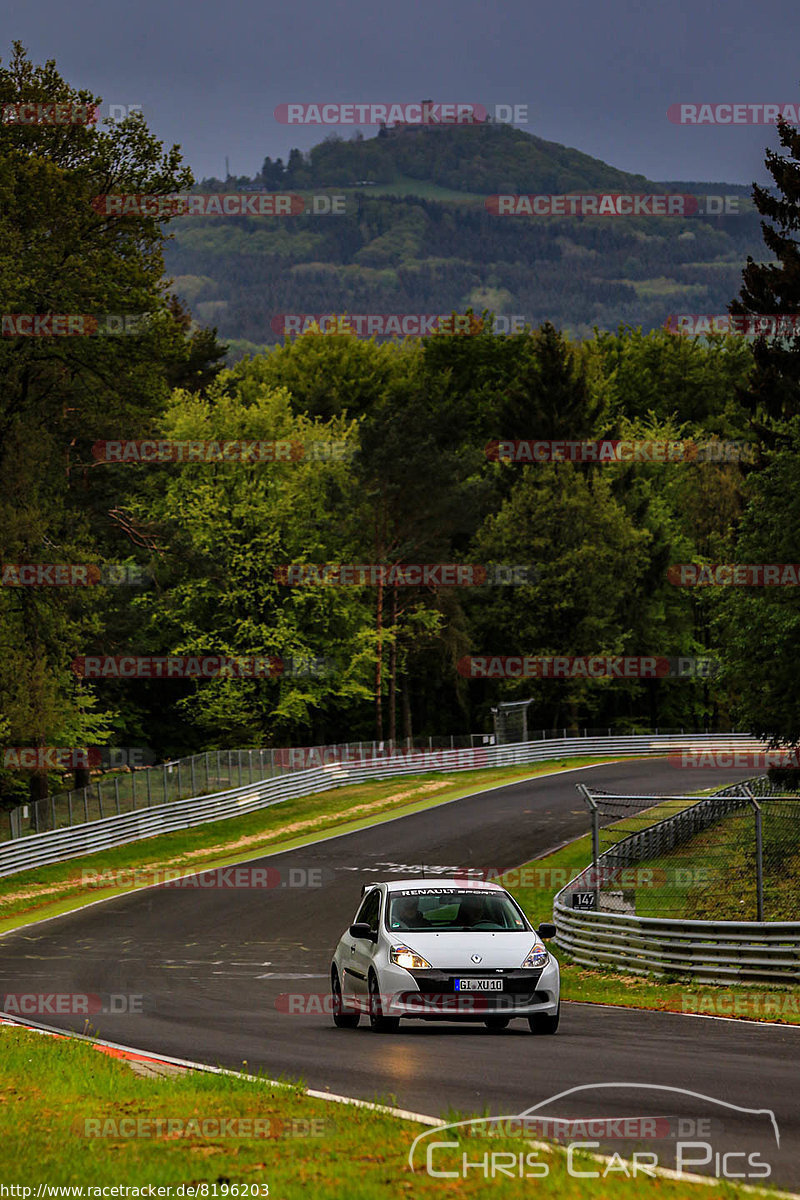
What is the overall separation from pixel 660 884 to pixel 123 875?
64.1 ft

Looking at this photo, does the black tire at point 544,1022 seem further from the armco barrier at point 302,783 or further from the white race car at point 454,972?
the armco barrier at point 302,783

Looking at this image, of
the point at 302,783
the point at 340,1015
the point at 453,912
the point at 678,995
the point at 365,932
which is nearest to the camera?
the point at 365,932

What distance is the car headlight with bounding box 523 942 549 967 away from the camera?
15031 millimetres

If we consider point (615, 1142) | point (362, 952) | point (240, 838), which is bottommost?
point (240, 838)

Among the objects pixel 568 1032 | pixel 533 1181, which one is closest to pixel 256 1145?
pixel 533 1181

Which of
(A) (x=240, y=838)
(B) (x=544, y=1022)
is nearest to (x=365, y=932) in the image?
(B) (x=544, y=1022)

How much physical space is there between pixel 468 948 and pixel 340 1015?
2376 millimetres

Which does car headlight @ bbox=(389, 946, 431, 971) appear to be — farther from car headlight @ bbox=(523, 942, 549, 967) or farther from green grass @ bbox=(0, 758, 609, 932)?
green grass @ bbox=(0, 758, 609, 932)

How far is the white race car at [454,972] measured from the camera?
14898 mm

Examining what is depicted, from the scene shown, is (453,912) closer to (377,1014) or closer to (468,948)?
(468,948)

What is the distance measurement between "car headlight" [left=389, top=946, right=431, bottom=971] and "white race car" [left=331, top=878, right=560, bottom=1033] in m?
0.01

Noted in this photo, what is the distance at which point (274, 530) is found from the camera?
234ft

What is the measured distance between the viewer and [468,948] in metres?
15.1

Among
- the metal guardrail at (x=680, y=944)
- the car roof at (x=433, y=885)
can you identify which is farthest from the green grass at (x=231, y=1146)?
the metal guardrail at (x=680, y=944)
